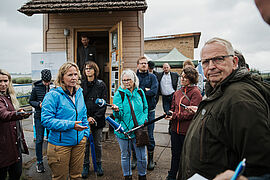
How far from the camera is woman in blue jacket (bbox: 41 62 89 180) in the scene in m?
2.37

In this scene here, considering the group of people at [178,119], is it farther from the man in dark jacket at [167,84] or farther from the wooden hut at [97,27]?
the wooden hut at [97,27]

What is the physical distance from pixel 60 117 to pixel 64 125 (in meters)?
0.16

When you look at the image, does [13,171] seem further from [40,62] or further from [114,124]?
[40,62]

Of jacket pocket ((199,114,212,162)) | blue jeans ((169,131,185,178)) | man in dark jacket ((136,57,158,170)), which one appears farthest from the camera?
man in dark jacket ((136,57,158,170))

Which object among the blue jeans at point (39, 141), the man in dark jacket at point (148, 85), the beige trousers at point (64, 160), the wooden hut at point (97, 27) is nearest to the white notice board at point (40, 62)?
the wooden hut at point (97, 27)

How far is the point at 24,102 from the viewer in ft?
34.3

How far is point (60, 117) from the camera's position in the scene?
244cm

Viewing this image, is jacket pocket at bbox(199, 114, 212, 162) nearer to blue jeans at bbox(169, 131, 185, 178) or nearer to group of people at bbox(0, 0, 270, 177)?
group of people at bbox(0, 0, 270, 177)

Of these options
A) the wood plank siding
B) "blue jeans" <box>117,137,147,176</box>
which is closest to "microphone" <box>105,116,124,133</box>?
"blue jeans" <box>117,137,147,176</box>

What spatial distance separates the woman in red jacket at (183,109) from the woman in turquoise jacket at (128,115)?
20.6 inches

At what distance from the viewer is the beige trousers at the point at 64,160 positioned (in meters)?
2.39

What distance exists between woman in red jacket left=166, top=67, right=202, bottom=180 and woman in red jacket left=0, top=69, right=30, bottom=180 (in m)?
2.27

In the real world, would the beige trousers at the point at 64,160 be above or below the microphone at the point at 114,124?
below

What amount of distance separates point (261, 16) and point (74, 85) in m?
2.39
